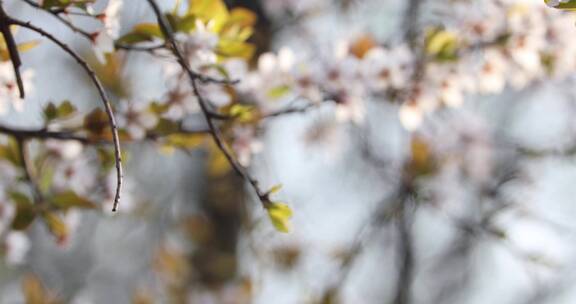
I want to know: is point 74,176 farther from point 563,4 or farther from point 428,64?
point 563,4

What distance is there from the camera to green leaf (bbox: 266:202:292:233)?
94 cm

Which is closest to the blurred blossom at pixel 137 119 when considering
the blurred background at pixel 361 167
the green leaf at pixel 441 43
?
the blurred background at pixel 361 167

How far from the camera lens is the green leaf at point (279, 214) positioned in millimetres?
943

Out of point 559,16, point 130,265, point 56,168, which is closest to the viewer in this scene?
point 56,168

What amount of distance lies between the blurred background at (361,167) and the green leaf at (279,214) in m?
0.03

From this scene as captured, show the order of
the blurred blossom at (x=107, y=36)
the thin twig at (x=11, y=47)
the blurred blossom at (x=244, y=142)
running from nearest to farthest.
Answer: the thin twig at (x=11, y=47), the blurred blossom at (x=107, y=36), the blurred blossom at (x=244, y=142)

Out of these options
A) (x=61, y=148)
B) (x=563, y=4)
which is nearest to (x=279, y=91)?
(x=61, y=148)

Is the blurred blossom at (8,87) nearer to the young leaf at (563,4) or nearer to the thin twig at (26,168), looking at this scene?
the thin twig at (26,168)

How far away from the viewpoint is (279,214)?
0.95 m

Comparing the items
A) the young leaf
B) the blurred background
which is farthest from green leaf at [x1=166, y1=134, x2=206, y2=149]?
the young leaf

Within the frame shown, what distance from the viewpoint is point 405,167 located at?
2.08 m

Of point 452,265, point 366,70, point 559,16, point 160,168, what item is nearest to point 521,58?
point 559,16

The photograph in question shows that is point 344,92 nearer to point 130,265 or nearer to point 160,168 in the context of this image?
point 160,168

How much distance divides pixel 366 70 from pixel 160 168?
2.25 m
